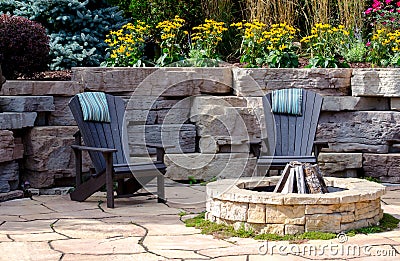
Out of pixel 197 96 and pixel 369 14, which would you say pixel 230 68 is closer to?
pixel 197 96

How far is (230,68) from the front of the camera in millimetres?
6875

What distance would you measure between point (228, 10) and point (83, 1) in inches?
67.4

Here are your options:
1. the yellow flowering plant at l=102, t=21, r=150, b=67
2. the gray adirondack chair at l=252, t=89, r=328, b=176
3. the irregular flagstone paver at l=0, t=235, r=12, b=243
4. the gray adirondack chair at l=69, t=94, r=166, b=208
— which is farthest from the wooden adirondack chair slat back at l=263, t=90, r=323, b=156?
the irregular flagstone paver at l=0, t=235, r=12, b=243

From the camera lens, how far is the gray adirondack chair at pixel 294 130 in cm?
619

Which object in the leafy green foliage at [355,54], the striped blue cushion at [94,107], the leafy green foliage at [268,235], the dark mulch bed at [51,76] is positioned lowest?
the leafy green foliage at [268,235]

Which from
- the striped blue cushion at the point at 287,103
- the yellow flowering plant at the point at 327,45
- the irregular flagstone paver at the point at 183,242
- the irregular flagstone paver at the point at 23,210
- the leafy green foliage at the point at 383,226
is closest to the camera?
the irregular flagstone paver at the point at 183,242

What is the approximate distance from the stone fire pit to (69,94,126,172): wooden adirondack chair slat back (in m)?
1.52

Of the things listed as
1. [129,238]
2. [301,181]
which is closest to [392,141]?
[301,181]

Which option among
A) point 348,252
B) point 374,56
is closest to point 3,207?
point 348,252

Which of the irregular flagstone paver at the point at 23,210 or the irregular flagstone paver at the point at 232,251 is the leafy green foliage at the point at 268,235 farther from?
the irregular flagstone paver at the point at 23,210

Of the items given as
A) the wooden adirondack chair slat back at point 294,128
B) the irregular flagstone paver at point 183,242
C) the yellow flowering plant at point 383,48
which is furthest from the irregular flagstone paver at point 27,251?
the yellow flowering plant at point 383,48

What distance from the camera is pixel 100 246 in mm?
4242

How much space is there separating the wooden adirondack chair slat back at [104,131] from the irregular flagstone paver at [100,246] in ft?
4.69

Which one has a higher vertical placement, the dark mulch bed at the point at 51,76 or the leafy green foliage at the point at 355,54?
the leafy green foliage at the point at 355,54
